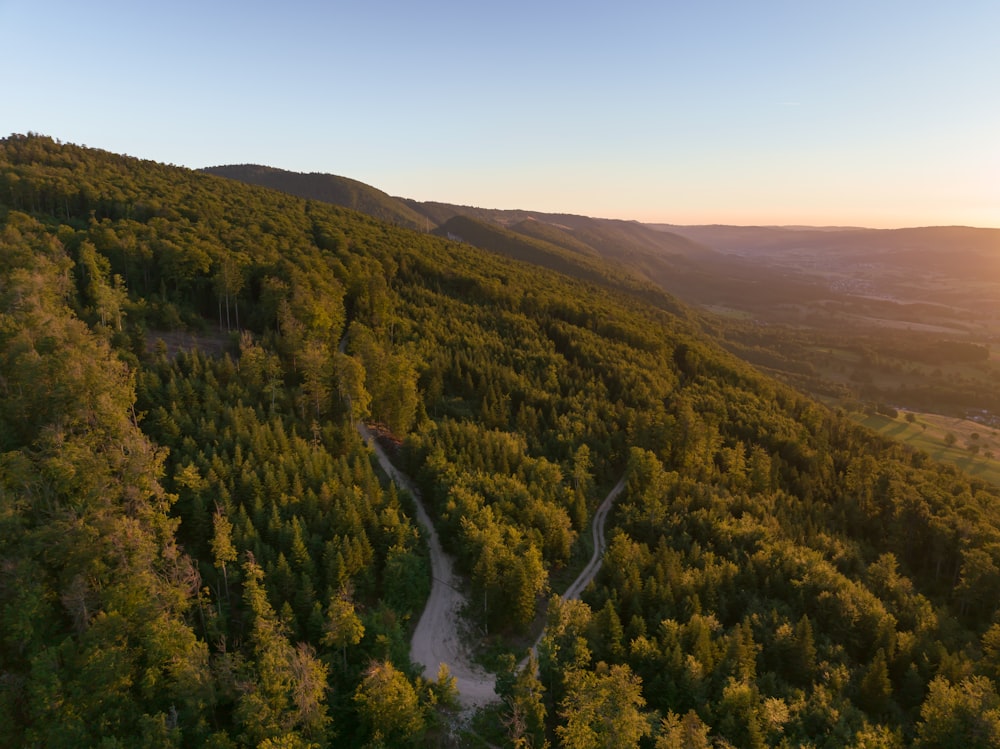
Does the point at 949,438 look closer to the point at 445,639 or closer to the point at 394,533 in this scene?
the point at 445,639

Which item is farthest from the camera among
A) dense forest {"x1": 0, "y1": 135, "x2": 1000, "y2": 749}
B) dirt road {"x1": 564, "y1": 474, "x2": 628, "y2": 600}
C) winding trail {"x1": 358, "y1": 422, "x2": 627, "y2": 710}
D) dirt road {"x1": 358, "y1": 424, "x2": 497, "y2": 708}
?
dirt road {"x1": 564, "y1": 474, "x2": 628, "y2": 600}

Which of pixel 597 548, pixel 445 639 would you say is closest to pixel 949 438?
pixel 597 548

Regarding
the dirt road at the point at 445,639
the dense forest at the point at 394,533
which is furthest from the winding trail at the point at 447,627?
the dense forest at the point at 394,533

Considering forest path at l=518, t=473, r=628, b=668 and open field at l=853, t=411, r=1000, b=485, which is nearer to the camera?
forest path at l=518, t=473, r=628, b=668

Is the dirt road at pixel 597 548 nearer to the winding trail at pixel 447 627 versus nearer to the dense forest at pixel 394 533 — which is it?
the winding trail at pixel 447 627

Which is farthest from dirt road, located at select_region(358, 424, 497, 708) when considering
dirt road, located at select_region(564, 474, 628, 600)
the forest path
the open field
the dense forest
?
the open field

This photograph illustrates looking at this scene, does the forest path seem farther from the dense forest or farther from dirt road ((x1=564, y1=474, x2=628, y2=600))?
the dense forest

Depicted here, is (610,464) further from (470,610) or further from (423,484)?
(470,610)

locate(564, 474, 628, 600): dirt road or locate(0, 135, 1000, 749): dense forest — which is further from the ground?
locate(0, 135, 1000, 749): dense forest
